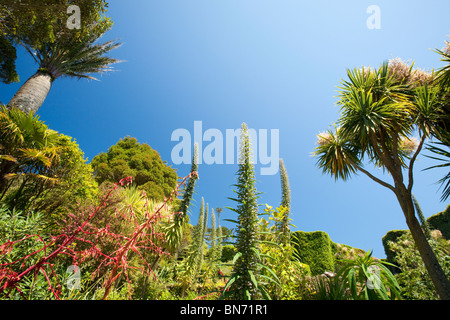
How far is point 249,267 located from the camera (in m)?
2.45

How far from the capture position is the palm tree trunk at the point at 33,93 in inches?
271

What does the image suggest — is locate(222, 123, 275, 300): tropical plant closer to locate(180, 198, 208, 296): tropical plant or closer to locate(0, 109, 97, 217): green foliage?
locate(180, 198, 208, 296): tropical plant

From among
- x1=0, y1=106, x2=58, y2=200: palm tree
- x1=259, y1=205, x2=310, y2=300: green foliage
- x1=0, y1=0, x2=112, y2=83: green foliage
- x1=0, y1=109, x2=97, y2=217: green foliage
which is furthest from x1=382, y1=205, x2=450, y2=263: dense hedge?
x1=0, y1=0, x2=112, y2=83: green foliage

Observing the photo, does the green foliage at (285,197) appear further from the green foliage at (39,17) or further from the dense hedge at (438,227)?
the dense hedge at (438,227)

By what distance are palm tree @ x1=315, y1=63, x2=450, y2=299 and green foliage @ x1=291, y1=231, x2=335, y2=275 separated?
4.95 m

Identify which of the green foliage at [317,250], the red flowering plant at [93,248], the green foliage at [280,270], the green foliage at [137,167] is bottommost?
the green foliage at [317,250]

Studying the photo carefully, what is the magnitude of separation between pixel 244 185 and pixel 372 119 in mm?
6505

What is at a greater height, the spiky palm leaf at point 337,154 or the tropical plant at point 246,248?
the spiky palm leaf at point 337,154

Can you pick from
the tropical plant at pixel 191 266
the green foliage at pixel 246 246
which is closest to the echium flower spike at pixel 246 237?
the green foliage at pixel 246 246

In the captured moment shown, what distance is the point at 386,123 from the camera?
7043 millimetres

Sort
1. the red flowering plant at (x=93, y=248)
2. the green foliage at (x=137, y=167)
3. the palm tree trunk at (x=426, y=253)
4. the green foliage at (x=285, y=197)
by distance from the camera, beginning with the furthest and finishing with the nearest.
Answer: the green foliage at (x=137, y=167)
the palm tree trunk at (x=426, y=253)
the green foliage at (x=285, y=197)
the red flowering plant at (x=93, y=248)

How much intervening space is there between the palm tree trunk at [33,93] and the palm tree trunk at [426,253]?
12678 mm
